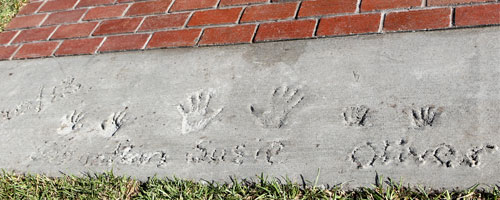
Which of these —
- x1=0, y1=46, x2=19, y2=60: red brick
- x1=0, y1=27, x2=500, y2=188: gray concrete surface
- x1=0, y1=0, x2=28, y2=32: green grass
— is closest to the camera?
x1=0, y1=27, x2=500, y2=188: gray concrete surface

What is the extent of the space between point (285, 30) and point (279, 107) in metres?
0.40

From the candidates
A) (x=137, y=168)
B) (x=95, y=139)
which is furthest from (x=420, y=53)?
(x=95, y=139)

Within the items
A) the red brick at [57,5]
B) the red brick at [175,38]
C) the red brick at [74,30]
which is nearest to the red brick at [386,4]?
the red brick at [175,38]

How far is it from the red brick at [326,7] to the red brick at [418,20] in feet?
0.53

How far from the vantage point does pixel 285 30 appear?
183 centimetres

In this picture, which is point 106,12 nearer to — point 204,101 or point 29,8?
point 29,8

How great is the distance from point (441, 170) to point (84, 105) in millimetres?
1171

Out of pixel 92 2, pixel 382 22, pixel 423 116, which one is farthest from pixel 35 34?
pixel 423 116

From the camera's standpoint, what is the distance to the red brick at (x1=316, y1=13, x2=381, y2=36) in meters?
1.72

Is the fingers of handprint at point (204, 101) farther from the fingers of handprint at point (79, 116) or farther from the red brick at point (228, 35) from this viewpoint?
the fingers of handprint at point (79, 116)

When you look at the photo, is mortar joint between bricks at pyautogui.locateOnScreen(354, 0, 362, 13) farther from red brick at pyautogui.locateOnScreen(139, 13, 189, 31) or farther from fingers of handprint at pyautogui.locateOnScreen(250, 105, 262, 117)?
red brick at pyautogui.locateOnScreen(139, 13, 189, 31)

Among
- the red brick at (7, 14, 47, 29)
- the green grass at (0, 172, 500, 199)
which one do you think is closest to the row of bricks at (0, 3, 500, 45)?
the red brick at (7, 14, 47, 29)

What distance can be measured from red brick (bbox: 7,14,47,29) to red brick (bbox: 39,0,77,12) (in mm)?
57

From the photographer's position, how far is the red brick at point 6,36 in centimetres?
233
